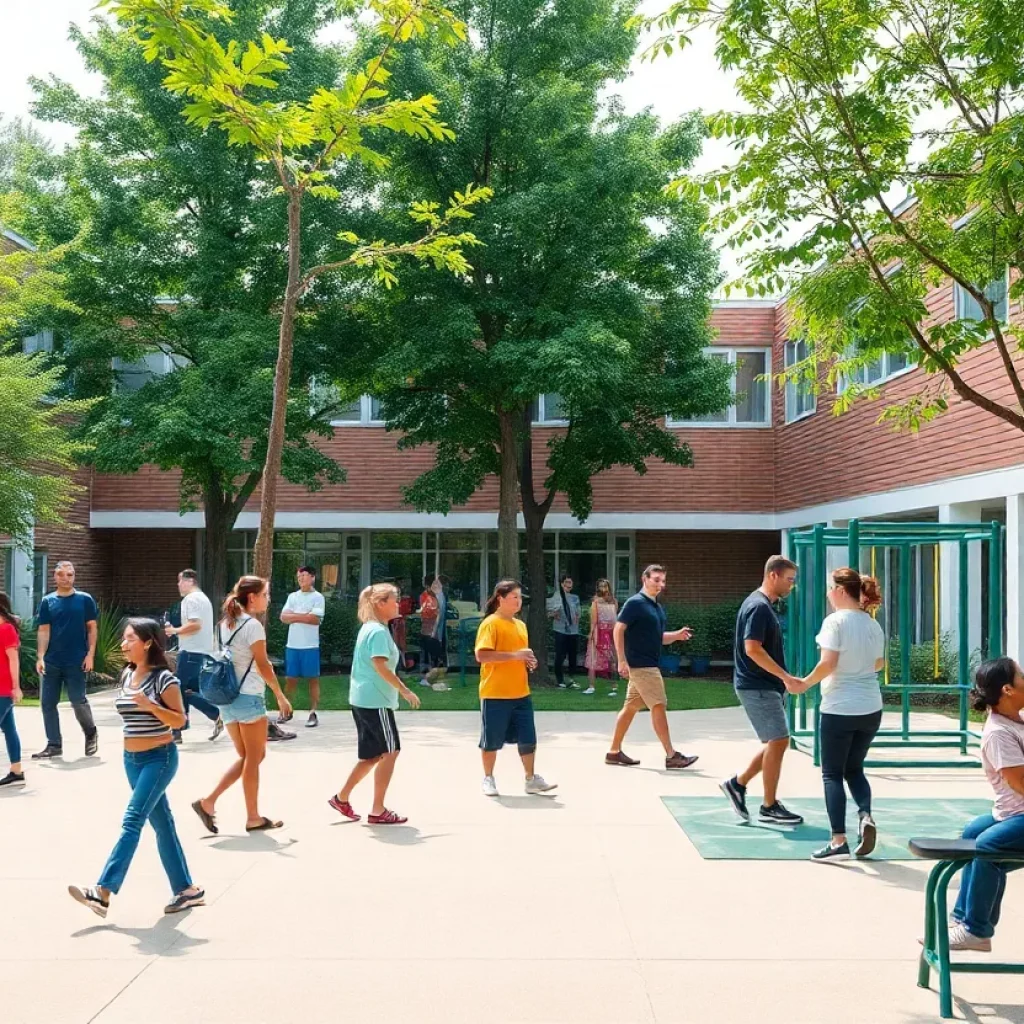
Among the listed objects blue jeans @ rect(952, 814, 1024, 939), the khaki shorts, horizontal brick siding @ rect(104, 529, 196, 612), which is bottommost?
blue jeans @ rect(952, 814, 1024, 939)

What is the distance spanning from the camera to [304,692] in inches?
764

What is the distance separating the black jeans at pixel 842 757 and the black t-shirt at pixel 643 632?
344cm

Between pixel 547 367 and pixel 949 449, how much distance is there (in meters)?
5.76

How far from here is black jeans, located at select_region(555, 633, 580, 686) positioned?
21.1 meters

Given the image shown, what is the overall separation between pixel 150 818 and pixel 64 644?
6067 mm

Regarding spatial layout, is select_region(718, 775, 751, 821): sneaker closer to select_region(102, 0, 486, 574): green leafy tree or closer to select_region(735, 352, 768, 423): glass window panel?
select_region(102, 0, 486, 574): green leafy tree

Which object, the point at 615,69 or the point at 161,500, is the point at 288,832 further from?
the point at 161,500

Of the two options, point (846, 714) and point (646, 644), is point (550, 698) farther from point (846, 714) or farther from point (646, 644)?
point (846, 714)

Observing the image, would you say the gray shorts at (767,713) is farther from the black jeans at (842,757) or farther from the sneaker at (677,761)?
the sneaker at (677,761)

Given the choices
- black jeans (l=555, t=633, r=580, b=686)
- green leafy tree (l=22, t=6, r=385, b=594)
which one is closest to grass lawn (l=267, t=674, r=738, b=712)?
black jeans (l=555, t=633, r=580, b=686)

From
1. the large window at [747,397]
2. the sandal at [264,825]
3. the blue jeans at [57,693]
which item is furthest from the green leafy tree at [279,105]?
the large window at [747,397]

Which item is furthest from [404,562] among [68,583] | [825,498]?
[68,583]

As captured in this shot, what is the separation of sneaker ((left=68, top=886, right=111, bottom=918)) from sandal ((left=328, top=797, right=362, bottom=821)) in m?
2.91

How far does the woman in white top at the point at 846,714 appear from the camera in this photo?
8070 millimetres
